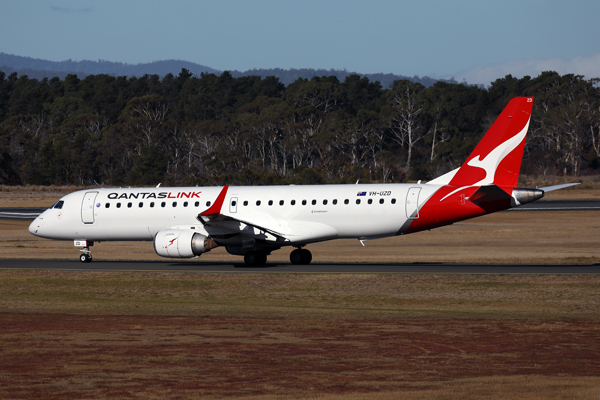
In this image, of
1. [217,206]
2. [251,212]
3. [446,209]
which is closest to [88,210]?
[217,206]

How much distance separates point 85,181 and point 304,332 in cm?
9496

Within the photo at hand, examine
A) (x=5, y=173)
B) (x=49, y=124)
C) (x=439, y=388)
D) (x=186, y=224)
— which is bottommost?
(x=439, y=388)

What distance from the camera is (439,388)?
10328mm

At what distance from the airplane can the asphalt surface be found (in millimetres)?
31487

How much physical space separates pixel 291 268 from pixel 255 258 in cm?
187

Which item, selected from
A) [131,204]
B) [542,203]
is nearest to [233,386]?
[131,204]

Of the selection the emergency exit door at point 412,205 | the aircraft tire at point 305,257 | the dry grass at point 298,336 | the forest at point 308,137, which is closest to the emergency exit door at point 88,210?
the dry grass at point 298,336

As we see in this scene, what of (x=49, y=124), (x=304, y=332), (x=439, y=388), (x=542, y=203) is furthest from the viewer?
(x=49, y=124)

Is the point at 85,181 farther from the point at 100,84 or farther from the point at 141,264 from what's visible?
the point at 141,264

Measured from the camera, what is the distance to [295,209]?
29.4m

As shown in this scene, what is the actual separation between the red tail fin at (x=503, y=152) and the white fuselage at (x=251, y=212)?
1.69m

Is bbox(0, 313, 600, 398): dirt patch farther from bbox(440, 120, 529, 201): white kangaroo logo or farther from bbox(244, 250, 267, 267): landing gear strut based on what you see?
bbox(244, 250, 267, 267): landing gear strut

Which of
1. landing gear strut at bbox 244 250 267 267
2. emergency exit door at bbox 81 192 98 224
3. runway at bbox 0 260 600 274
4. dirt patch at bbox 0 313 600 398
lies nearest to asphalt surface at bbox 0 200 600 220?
emergency exit door at bbox 81 192 98 224

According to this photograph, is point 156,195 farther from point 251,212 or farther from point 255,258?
point 255,258
